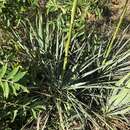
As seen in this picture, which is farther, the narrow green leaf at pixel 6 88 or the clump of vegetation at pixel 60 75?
the clump of vegetation at pixel 60 75

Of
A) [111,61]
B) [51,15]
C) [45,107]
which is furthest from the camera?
[51,15]

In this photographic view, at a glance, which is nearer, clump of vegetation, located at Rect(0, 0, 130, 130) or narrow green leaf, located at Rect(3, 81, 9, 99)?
narrow green leaf, located at Rect(3, 81, 9, 99)

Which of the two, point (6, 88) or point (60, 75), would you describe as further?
point (60, 75)

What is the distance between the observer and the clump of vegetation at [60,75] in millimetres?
2965

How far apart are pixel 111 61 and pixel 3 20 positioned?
104cm

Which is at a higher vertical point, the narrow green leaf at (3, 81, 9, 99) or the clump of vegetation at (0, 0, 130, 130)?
the narrow green leaf at (3, 81, 9, 99)

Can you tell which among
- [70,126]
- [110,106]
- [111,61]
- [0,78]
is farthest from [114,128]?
[0,78]

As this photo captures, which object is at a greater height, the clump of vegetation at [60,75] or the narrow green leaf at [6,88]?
the narrow green leaf at [6,88]

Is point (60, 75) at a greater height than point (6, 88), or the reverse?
point (6, 88)

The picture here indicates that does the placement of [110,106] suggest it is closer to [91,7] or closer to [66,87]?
[66,87]

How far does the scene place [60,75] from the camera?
321 cm

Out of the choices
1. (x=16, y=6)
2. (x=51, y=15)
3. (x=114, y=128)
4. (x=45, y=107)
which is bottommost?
(x=114, y=128)

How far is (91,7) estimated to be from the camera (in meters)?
4.01

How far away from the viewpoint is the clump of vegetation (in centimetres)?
296
